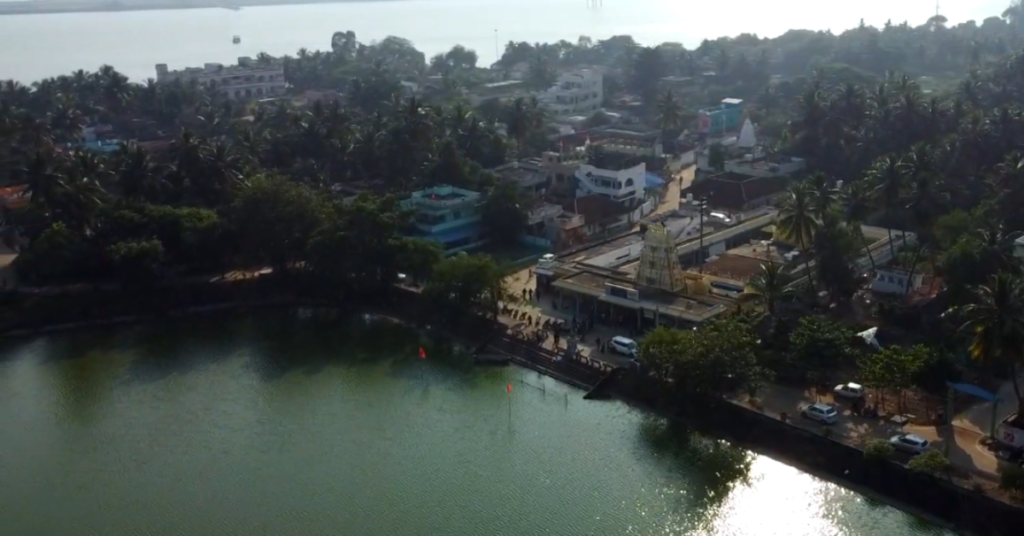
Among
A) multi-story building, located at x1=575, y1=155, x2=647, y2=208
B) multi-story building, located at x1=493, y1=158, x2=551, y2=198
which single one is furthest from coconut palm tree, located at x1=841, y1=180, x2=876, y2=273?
multi-story building, located at x1=493, y1=158, x2=551, y2=198

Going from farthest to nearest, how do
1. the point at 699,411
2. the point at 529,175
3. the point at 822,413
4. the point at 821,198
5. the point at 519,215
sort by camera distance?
the point at 529,175, the point at 519,215, the point at 821,198, the point at 699,411, the point at 822,413

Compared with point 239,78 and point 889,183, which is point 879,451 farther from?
point 239,78

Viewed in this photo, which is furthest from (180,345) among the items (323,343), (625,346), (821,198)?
(821,198)

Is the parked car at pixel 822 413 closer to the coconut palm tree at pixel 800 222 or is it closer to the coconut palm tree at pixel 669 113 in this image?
the coconut palm tree at pixel 800 222

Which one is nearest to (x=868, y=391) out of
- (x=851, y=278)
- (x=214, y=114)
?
(x=851, y=278)

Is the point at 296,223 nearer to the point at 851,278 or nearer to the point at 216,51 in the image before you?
the point at 851,278

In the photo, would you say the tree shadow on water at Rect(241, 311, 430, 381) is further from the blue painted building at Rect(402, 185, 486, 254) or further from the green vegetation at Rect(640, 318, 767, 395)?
the green vegetation at Rect(640, 318, 767, 395)
